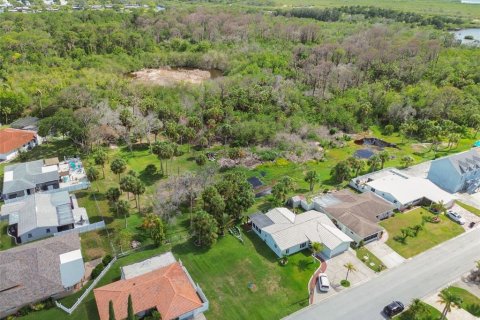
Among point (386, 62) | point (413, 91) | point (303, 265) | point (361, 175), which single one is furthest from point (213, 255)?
point (386, 62)

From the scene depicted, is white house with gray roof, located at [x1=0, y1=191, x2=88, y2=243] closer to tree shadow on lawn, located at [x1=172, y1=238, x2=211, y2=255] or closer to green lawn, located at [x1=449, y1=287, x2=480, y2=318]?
tree shadow on lawn, located at [x1=172, y1=238, x2=211, y2=255]

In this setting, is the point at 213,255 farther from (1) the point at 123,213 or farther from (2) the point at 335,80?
(2) the point at 335,80

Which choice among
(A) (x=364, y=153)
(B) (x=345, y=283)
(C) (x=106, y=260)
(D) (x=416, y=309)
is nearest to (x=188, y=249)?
(C) (x=106, y=260)

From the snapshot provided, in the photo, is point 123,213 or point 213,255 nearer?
point 213,255

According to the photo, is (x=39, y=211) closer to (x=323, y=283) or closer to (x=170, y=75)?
(x=323, y=283)

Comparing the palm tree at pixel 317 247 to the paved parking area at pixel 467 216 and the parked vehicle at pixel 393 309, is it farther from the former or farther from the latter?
the paved parking area at pixel 467 216
